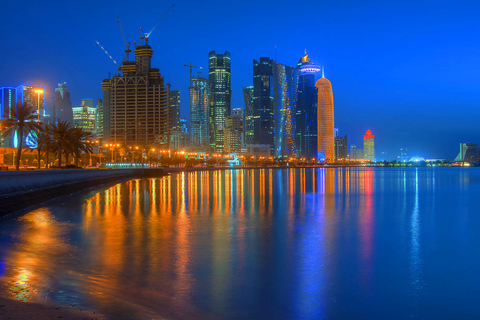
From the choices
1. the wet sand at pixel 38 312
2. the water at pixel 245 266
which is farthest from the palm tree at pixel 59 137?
the wet sand at pixel 38 312

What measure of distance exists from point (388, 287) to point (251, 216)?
12.0m

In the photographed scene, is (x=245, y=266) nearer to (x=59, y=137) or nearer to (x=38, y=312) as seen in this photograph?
(x=38, y=312)

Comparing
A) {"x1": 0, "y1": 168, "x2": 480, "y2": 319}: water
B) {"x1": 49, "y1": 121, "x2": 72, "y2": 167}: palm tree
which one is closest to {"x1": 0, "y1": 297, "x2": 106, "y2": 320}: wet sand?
{"x1": 0, "y1": 168, "x2": 480, "y2": 319}: water

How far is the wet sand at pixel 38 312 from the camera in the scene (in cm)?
693

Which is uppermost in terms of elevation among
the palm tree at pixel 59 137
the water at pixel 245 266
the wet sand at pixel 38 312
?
the palm tree at pixel 59 137

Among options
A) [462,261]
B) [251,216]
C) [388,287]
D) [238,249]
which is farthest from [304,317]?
[251,216]

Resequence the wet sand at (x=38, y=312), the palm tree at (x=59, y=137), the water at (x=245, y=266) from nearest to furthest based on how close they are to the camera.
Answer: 1. the wet sand at (x=38, y=312)
2. the water at (x=245, y=266)
3. the palm tree at (x=59, y=137)

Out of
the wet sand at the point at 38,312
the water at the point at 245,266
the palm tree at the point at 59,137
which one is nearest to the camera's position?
the wet sand at the point at 38,312

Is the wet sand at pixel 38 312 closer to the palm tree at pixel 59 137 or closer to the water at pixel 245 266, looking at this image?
the water at pixel 245 266

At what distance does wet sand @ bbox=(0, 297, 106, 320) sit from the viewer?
693 cm

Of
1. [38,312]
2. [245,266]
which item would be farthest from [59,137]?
[38,312]

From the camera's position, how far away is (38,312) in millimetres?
7168

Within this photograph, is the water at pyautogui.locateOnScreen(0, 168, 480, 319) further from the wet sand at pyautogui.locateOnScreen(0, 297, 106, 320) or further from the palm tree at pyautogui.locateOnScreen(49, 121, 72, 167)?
the palm tree at pyautogui.locateOnScreen(49, 121, 72, 167)

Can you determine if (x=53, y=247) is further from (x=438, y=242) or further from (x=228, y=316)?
(x=438, y=242)
